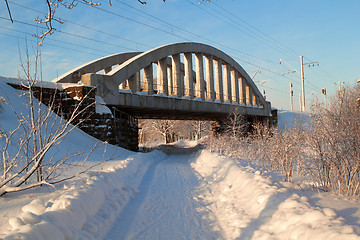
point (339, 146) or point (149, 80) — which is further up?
point (149, 80)

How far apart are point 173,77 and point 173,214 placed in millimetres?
19977

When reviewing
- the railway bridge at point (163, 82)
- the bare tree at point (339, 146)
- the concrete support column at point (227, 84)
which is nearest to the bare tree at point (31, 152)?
the bare tree at point (339, 146)

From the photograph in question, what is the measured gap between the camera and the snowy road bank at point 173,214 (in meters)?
3.21

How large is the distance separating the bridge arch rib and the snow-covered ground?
1080 cm

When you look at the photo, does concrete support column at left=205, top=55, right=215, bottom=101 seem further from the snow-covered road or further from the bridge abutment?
the snow-covered road

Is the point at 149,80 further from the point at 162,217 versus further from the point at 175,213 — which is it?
the point at 162,217

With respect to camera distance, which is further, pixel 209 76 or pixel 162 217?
pixel 209 76

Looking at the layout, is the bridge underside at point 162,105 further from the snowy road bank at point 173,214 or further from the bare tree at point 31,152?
the snowy road bank at point 173,214

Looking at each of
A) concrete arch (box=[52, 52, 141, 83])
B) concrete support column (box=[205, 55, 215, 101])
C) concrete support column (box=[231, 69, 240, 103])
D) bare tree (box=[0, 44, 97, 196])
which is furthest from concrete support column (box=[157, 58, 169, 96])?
bare tree (box=[0, 44, 97, 196])

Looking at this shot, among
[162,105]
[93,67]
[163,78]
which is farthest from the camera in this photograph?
[93,67]

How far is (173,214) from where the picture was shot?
5.05 meters

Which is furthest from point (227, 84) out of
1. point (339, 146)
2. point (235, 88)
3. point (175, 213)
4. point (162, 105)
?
point (175, 213)

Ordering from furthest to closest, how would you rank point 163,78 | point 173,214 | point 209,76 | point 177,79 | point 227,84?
point 227,84 → point 209,76 → point 177,79 → point 163,78 → point 173,214

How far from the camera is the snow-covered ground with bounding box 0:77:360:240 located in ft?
10.6
